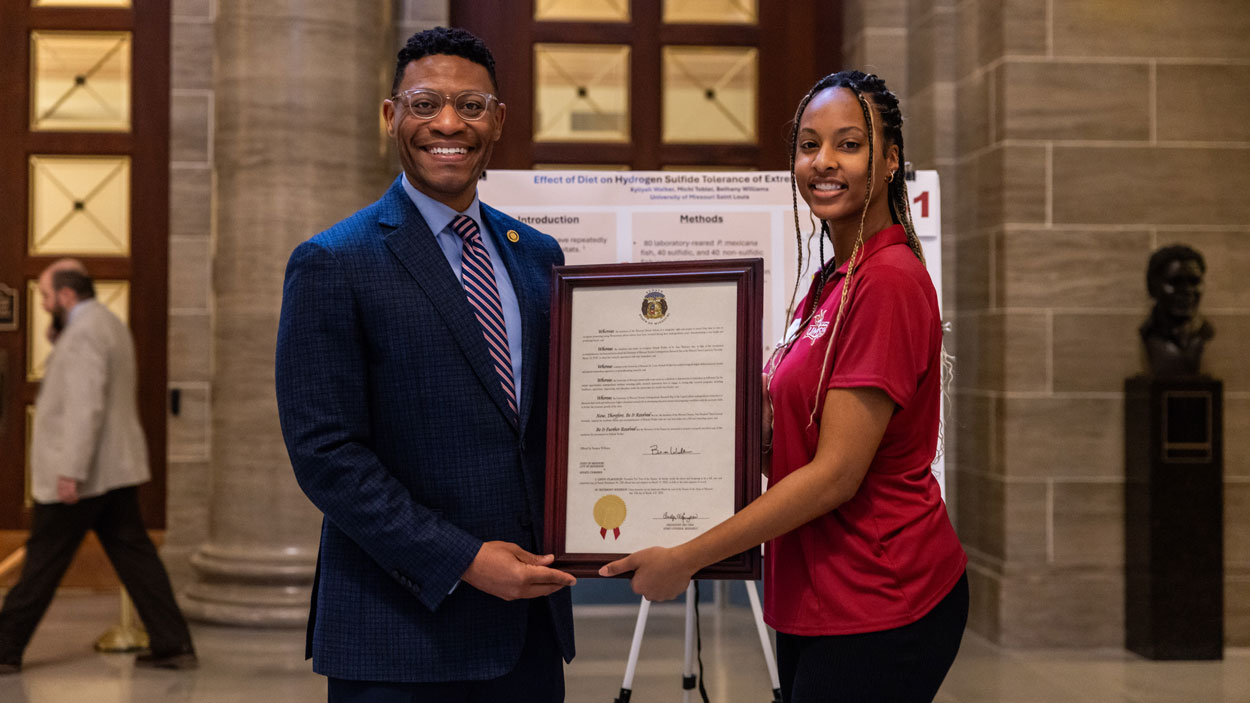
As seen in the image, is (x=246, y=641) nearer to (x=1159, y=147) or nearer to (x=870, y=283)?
(x=870, y=283)

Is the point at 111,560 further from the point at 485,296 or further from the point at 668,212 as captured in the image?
the point at 485,296

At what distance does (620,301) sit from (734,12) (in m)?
5.41

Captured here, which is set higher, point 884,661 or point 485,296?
point 485,296

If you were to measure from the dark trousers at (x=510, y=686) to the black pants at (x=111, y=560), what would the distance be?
3.65m

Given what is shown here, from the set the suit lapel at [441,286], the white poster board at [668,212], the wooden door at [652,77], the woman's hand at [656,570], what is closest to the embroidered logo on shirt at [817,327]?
the woman's hand at [656,570]

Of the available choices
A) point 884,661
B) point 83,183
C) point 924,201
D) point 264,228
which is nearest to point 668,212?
point 924,201

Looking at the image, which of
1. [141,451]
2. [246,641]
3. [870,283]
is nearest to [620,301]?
[870,283]

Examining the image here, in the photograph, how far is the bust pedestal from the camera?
18.5 feet

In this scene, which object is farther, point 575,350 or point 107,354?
point 107,354

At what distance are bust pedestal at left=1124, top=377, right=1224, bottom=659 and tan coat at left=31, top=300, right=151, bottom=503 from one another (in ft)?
15.9

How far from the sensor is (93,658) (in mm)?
5574

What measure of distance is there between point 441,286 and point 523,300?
0.68ft

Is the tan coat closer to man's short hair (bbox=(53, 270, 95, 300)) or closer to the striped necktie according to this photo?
man's short hair (bbox=(53, 270, 95, 300))

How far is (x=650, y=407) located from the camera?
213 cm
